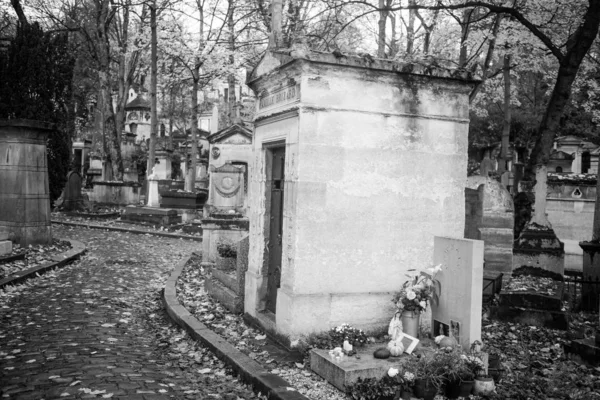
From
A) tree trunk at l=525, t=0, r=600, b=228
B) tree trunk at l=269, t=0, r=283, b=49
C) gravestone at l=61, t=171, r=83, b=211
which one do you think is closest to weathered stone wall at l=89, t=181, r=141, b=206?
gravestone at l=61, t=171, r=83, b=211

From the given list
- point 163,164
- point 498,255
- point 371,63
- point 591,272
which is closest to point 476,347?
point 371,63

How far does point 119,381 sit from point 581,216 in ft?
69.1

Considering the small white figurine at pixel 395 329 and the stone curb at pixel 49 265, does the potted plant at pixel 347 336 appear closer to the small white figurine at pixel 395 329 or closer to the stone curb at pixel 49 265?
the small white figurine at pixel 395 329

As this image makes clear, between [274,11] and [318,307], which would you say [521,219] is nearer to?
[274,11]

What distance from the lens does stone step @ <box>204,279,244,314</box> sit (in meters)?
7.83

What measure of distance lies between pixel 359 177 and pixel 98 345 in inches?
144

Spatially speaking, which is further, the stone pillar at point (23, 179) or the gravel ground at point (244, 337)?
the stone pillar at point (23, 179)

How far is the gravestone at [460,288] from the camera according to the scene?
16.9 ft

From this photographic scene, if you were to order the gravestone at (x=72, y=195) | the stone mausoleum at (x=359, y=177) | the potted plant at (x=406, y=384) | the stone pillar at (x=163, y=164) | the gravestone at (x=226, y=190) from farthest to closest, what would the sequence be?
the stone pillar at (x=163, y=164) → the gravestone at (x=72, y=195) → the gravestone at (x=226, y=190) → the stone mausoleum at (x=359, y=177) → the potted plant at (x=406, y=384)

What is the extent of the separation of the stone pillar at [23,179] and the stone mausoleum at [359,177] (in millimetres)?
8556

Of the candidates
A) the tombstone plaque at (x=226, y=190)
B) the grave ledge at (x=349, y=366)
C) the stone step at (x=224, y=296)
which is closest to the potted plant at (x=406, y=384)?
the grave ledge at (x=349, y=366)

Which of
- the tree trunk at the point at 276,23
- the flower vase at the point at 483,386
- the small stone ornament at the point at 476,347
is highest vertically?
the tree trunk at the point at 276,23

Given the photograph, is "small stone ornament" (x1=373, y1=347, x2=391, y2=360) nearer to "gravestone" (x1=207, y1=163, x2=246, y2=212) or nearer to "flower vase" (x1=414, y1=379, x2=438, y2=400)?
"flower vase" (x1=414, y1=379, x2=438, y2=400)

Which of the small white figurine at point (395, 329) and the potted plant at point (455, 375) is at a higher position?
the small white figurine at point (395, 329)
